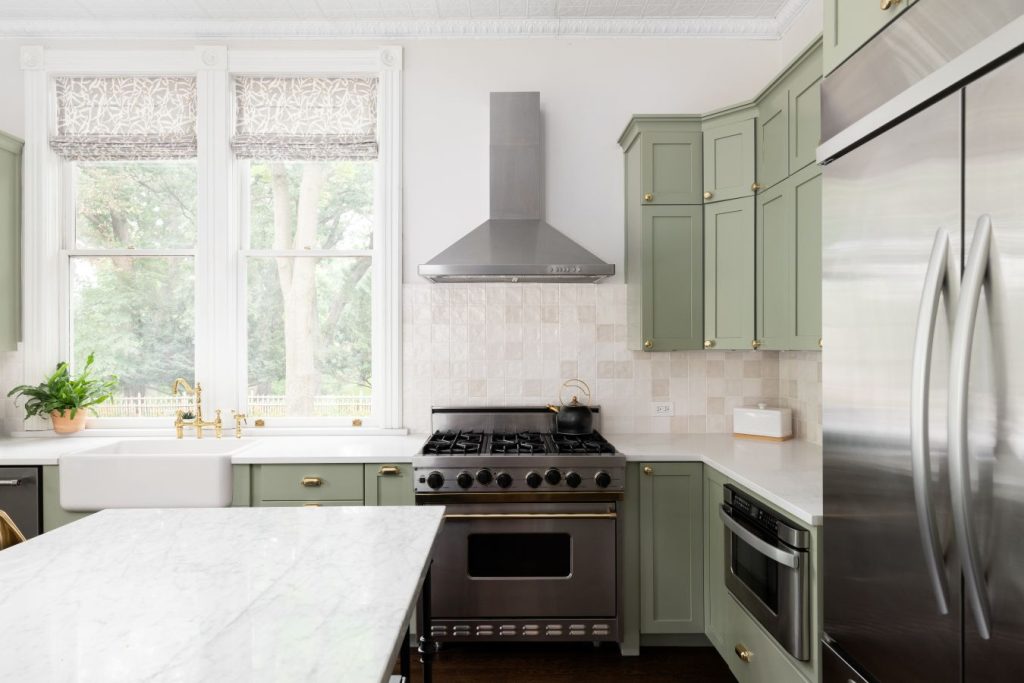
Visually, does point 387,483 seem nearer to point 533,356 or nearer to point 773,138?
point 533,356

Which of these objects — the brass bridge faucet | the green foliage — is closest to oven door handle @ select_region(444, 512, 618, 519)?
the brass bridge faucet

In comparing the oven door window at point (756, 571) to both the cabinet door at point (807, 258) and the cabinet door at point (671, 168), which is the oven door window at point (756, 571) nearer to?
the cabinet door at point (807, 258)

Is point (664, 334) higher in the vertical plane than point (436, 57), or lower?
lower

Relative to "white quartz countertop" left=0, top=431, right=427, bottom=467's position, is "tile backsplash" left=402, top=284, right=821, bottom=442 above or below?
above

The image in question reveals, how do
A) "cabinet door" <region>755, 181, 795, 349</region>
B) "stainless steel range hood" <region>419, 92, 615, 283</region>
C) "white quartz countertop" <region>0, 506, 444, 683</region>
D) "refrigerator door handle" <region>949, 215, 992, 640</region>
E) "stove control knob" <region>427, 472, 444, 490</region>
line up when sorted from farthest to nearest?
"stainless steel range hood" <region>419, 92, 615, 283</region>, "stove control knob" <region>427, 472, 444, 490</region>, "cabinet door" <region>755, 181, 795, 349</region>, "refrigerator door handle" <region>949, 215, 992, 640</region>, "white quartz countertop" <region>0, 506, 444, 683</region>

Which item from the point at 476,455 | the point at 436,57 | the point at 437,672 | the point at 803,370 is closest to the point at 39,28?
the point at 436,57

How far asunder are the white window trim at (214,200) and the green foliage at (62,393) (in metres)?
0.15

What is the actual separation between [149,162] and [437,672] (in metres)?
3.15

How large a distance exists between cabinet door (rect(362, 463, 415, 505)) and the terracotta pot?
1763 millimetres

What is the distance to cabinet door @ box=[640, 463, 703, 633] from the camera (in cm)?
277

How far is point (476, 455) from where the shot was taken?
8.82 feet

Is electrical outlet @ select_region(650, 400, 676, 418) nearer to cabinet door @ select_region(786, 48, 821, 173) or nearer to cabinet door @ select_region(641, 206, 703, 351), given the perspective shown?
cabinet door @ select_region(641, 206, 703, 351)

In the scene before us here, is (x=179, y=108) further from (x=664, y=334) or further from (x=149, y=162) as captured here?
(x=664, y=334)

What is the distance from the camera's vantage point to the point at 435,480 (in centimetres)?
266
